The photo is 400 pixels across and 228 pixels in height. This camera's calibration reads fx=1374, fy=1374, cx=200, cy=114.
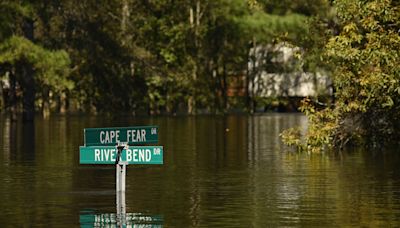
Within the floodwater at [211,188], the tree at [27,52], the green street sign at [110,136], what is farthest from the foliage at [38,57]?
the green street sign at [110,136]

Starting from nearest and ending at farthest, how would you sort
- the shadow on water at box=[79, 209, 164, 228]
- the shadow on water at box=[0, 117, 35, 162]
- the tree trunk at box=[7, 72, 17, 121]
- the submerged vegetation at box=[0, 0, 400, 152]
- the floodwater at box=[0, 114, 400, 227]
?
the shadow on water at box=[79, 209, 164, 228], the floodwater at box=[0, 114, 400, 227], the submerged vegetation at box=[0, 0, 400, 152], the shadow on water at box=[0, 117, 35, 162], the tree trunk at box=[7, 72, 17, 121]

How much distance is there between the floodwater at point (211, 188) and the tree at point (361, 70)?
1.14 meters

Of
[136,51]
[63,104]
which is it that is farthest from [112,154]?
[63,104]

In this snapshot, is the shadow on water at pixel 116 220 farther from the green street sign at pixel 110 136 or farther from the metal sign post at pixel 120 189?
the green street sign at pixel 110 136

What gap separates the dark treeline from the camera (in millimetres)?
77188

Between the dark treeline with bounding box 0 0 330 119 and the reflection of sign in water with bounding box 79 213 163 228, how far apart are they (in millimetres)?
41915

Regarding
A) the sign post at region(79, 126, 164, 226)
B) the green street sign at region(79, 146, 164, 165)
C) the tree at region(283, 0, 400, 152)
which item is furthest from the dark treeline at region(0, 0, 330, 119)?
the green street sign at region(79, 146, 164, 165)

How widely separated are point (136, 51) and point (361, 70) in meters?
49.4

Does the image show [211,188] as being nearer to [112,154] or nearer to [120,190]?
[120,190]

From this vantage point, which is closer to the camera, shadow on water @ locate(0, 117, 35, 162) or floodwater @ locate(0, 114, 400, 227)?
floodwater @ locate(0, 114, 400, 227)

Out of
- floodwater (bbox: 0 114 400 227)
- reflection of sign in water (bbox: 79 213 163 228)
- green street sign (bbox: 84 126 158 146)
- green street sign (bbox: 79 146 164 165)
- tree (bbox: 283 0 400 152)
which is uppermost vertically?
tree (bbox: 283 0 400 152)

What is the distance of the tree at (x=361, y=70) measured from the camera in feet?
127

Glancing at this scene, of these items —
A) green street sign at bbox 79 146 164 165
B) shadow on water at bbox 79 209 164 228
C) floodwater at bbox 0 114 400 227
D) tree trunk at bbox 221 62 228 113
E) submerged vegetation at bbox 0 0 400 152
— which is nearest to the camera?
shadow on water at bbox 79 209 164 228

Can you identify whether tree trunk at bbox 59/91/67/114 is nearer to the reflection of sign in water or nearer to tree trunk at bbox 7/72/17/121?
tree trunk at bbox 7/72/17/121
